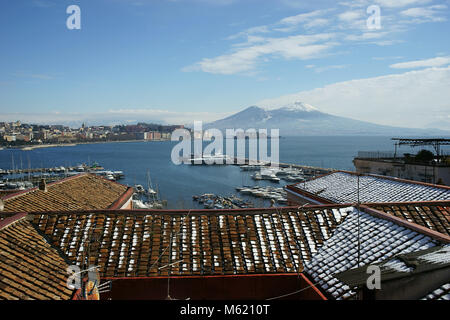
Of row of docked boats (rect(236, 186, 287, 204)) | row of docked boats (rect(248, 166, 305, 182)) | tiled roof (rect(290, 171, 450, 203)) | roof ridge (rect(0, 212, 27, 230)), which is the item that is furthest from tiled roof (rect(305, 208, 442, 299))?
row of docked boats (rect(248, 166, 305, 182))

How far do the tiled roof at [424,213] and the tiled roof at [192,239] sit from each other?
0.90 meters

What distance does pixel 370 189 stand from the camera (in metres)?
9.34

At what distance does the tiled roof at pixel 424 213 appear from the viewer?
5625 mm

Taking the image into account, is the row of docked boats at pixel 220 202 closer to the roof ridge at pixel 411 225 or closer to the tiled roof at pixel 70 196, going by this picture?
the tiled roof at pixel 70 196

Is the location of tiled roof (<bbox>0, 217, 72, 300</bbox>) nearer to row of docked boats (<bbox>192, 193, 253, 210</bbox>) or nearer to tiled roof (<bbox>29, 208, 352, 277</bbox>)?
tiled roof (<bbox>29, 208, 352, 277</bbox>)

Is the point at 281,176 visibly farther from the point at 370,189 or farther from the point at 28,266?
the point at 28,266

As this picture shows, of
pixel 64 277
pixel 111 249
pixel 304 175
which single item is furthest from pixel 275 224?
pixel 304 175

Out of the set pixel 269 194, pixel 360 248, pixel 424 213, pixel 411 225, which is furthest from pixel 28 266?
pixel 269 194

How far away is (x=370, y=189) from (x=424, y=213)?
3457mm

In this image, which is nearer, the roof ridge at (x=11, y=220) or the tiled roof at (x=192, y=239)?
the tiled roof at (x=192, y=239)

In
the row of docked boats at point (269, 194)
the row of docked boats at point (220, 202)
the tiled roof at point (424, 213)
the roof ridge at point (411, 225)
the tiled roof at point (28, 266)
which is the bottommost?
the row of docked boats at point (220, 202)

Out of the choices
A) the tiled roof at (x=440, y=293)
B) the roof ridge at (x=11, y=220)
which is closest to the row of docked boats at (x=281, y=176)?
the roof ridge at (x=11, y=220)
